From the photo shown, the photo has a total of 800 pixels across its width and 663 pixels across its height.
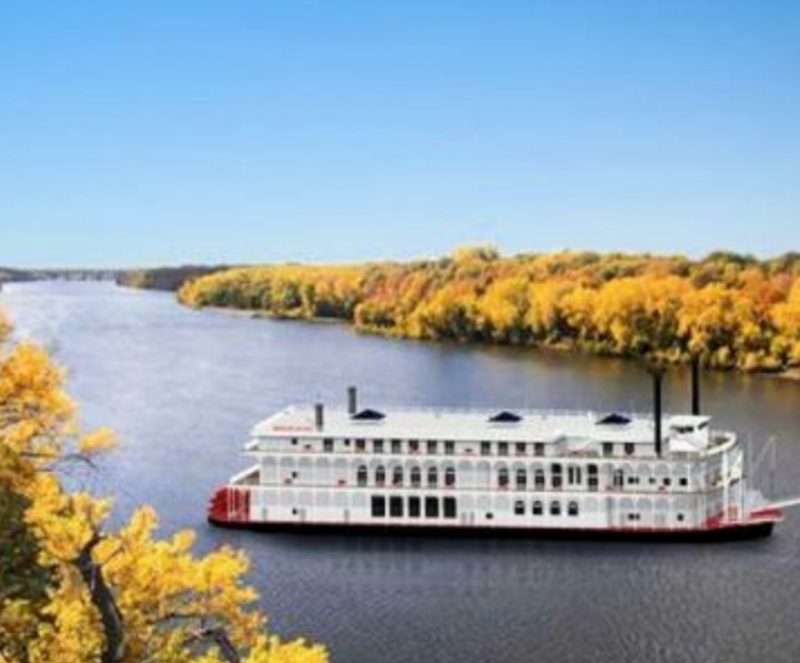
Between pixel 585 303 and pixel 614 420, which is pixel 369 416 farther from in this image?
pixel 585 303

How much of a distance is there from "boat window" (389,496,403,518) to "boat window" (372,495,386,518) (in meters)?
0.17

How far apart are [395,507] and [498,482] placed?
263cm

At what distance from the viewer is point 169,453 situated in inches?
1682

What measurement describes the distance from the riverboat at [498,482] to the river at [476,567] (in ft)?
3.12

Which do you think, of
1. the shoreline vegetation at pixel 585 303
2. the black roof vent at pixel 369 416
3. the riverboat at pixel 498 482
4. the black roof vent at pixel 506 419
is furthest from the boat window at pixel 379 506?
the shoreline vegetation at pixel 585 303

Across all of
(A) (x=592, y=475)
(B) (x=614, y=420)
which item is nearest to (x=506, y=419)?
(B) (x=614, y=420)

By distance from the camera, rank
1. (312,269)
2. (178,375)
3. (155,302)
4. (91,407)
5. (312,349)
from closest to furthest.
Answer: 1. (91,407)
2. (178,375)
3. (312,349)
4. (312,269)
5. (155,302)

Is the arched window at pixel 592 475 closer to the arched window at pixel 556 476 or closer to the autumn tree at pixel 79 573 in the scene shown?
A: the arched window at pixel 556 476

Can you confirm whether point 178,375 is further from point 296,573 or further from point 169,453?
point 296,573

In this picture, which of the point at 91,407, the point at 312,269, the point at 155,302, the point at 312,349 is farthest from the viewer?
the point at 155,302

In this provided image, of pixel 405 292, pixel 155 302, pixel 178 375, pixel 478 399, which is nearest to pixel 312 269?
pixel 155 302

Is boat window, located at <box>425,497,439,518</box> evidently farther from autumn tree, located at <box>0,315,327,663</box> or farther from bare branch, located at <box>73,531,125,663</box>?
bare branch, located at <box>73,531,125,663</box>

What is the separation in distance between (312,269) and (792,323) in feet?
262

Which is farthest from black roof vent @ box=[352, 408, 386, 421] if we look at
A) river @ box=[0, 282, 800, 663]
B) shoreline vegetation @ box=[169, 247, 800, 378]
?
shoreline vegetation @ box=[169, 247, 800, 378]
